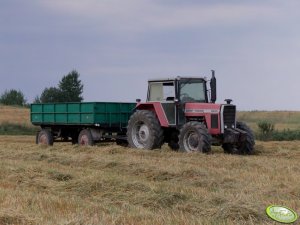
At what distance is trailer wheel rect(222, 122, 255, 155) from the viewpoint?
15730mm

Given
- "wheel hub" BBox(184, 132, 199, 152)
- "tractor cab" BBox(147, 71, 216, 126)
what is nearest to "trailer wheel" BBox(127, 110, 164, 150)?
"tractor cab" BBox(147, 71, 216, 126)

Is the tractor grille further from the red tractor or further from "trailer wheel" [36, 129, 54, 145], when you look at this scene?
"trailer wheel" [36, 129, 54, 145]

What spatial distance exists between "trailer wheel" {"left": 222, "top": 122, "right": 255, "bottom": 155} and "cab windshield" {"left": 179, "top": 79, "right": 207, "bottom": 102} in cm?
134

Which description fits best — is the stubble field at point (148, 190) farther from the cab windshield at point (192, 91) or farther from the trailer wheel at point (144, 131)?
the cab windshield at point (192, 91)

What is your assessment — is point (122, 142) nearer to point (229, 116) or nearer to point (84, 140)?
point (84, 140)

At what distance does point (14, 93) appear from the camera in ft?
270

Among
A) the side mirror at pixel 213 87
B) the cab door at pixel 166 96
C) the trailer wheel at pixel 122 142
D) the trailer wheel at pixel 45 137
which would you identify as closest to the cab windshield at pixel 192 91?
→ the cab door at pixel 166 96

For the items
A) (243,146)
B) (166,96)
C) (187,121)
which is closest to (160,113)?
(166,96)

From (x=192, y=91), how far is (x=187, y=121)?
0.91 m

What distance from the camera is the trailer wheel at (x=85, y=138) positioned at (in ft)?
58.4

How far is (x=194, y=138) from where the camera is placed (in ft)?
49.8

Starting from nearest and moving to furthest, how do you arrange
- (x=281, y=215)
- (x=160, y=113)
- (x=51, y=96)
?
1. (x=281, y=215)
2. (x=160, y=113)
3. (x=51, y=96)

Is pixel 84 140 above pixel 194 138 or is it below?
below

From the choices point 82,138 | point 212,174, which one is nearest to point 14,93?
point 82,138
